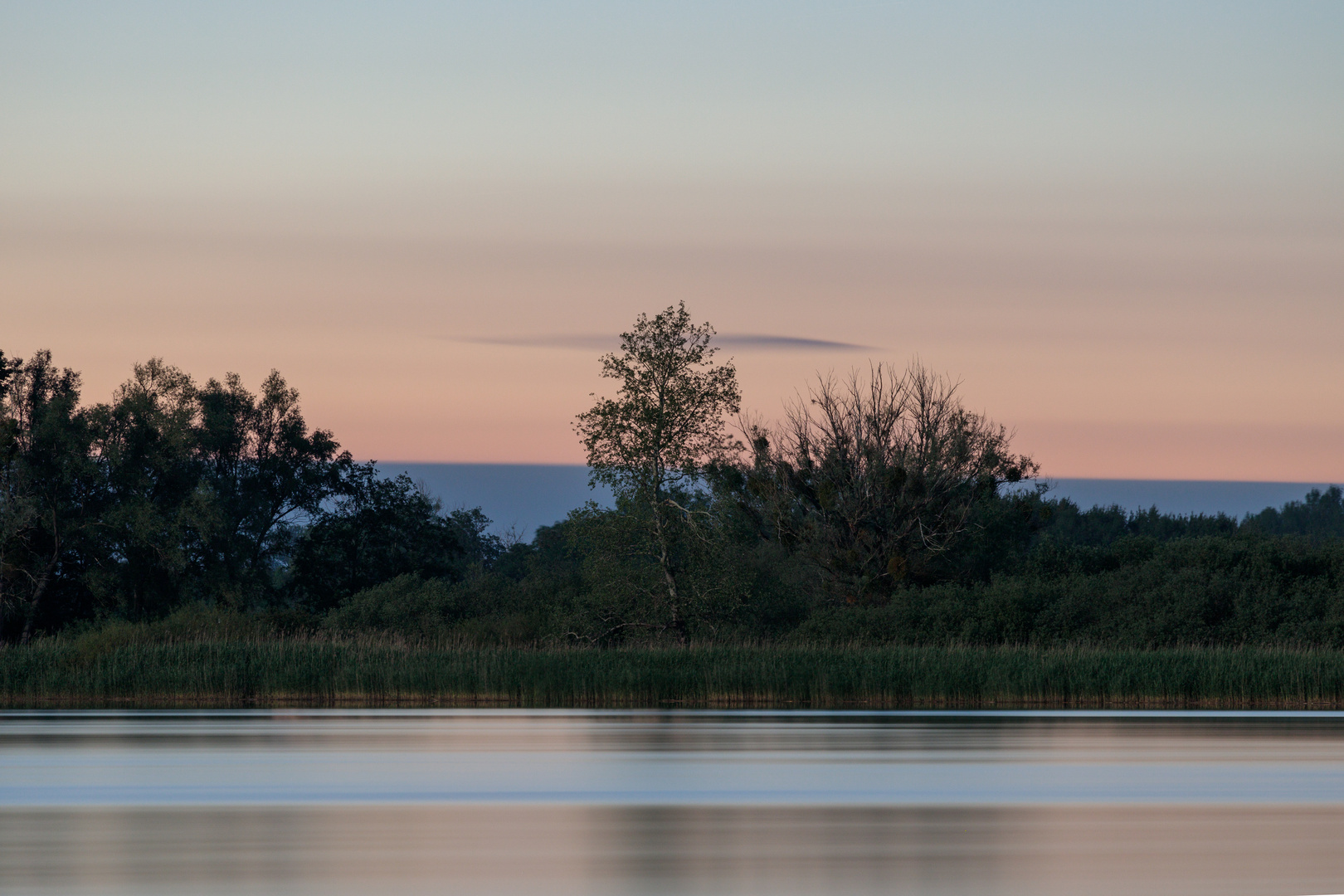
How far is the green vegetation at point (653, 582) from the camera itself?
36.4 metres

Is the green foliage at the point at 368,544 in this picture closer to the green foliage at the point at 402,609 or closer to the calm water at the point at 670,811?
the green foliage at the point at 402,609

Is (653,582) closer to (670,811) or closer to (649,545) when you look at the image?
(649,545)

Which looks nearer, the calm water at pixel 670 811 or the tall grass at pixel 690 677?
the calm water at pixel 670 811

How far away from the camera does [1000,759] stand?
21.6 m

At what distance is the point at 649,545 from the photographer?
46.2 meters

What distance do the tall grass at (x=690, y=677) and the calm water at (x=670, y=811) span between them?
8096mm

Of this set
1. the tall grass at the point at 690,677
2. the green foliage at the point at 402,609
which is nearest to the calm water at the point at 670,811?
the tall grass at the point at 690,677

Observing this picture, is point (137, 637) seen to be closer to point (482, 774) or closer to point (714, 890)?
point (482, 774)

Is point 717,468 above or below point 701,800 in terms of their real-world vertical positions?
above

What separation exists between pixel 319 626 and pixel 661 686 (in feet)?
59.2

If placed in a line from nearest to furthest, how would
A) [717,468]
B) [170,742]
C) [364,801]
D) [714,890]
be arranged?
[714,890], [364,801], [170,742], [717,468]

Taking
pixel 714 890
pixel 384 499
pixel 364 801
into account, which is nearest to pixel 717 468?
pixel 384 499

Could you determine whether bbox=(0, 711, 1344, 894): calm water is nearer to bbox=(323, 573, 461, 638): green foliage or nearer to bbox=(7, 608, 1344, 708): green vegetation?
bbox=(7, 608, 1344, 708): green vegetation

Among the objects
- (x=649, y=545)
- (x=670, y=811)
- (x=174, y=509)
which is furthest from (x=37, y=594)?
(x=670, y=811)
